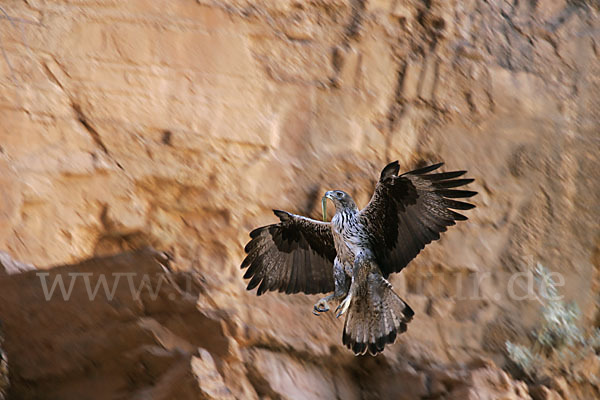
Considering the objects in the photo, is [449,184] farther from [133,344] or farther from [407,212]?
[133,344]

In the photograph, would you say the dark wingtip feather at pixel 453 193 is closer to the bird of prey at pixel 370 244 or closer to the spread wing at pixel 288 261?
the bird of prey at pixel 370 244

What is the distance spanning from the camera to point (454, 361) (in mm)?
3979

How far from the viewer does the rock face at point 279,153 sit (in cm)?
363

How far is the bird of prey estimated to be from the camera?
293 cm

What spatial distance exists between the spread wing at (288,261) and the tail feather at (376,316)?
28 cm

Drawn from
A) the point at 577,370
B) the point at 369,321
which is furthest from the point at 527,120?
the point at 369,321

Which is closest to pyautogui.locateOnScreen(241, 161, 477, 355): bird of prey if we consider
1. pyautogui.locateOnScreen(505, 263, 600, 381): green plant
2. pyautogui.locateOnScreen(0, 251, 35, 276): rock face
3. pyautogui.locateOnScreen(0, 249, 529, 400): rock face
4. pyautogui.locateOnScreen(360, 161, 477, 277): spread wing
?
pyautogui.locateOnScreen(360, 161, 477, 277): spread wing

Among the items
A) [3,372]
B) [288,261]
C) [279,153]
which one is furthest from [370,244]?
[3,372]

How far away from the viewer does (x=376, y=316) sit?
122 inches

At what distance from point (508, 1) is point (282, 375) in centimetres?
263

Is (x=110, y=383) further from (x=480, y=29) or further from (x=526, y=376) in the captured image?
(x=480, y=29)

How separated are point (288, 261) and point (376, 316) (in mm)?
524

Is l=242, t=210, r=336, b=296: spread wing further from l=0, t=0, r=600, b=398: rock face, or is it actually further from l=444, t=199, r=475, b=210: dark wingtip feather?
l=444, t=199, r=475, b=210: dark wingtip feather

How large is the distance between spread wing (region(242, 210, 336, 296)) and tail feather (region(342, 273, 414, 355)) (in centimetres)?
28
